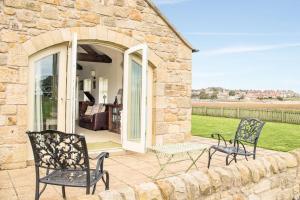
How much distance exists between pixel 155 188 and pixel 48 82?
12.8ft

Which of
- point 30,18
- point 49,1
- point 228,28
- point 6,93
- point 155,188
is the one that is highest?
point 228,28

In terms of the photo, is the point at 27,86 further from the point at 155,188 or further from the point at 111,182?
the point at 155,188

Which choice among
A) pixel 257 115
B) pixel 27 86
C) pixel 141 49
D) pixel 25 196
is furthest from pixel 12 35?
pixel 257 115

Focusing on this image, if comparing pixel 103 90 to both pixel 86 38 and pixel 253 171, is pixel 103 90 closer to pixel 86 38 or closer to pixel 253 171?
pixel 86 38

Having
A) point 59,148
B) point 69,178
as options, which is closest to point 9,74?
point 59,148

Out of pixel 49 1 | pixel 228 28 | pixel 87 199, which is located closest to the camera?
pixel 87 199

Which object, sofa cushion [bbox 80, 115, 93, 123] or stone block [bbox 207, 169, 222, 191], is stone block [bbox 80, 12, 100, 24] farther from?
sofa cushion [bbox 80, 115, 93, 123]

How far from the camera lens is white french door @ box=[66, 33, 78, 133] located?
5793 mm

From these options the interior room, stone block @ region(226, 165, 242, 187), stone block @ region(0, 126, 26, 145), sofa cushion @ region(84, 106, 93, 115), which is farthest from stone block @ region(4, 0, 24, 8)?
sofa cushion @ region(84, 106, 93, 115)

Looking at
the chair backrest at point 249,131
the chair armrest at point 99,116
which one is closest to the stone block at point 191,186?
the chair backrest at point 249,131

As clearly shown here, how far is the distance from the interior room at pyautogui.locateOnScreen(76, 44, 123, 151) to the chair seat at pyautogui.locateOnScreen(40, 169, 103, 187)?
4699mm

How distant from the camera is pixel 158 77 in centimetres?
743

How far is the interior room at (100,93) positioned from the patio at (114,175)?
2.09 meters

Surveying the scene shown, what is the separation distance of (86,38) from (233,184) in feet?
14.0
